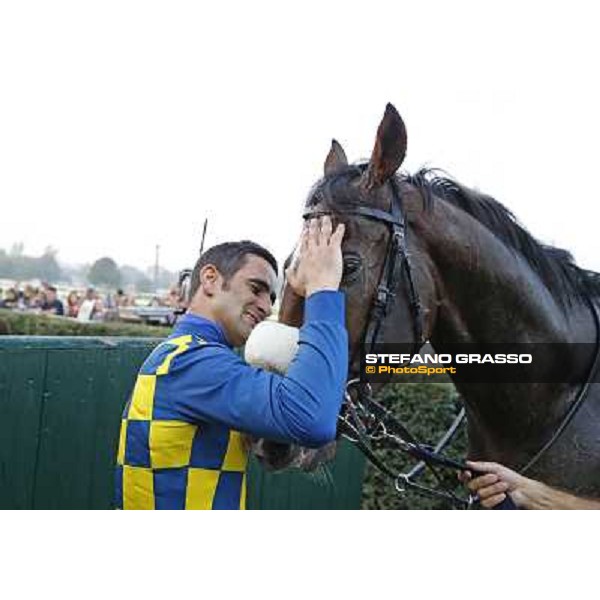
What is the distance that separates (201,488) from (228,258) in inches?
19.1

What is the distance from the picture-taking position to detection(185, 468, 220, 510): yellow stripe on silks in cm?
150

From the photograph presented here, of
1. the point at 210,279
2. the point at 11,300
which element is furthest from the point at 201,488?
the point at 11,300

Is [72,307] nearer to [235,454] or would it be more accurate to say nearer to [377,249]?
[377,249]

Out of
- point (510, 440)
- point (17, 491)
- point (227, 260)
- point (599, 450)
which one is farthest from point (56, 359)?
point (599, 450)

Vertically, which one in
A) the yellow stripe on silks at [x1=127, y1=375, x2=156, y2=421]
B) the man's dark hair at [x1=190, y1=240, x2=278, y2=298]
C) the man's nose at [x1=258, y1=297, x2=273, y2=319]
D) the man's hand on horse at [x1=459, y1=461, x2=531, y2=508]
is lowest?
the man's hand on horse at [x1=459, y1=461, x2=531, y2=508]

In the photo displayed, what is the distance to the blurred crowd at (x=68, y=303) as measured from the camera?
1308 centimetres

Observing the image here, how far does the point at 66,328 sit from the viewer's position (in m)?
7.85

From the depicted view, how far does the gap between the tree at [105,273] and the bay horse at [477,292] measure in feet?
170

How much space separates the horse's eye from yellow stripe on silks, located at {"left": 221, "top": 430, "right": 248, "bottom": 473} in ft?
1.50

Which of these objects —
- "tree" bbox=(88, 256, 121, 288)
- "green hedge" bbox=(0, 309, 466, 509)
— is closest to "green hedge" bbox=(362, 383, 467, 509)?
"green hedge" bbox=(0, 309, 466, 509)


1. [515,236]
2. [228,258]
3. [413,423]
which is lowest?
[413,423]

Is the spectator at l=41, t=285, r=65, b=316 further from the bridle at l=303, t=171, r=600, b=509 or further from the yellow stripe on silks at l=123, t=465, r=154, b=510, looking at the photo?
the yellow stripe on silks at l=123, t=465, r=154, b=510

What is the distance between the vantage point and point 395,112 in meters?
1.78

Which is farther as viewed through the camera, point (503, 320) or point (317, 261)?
point (503, 320)
